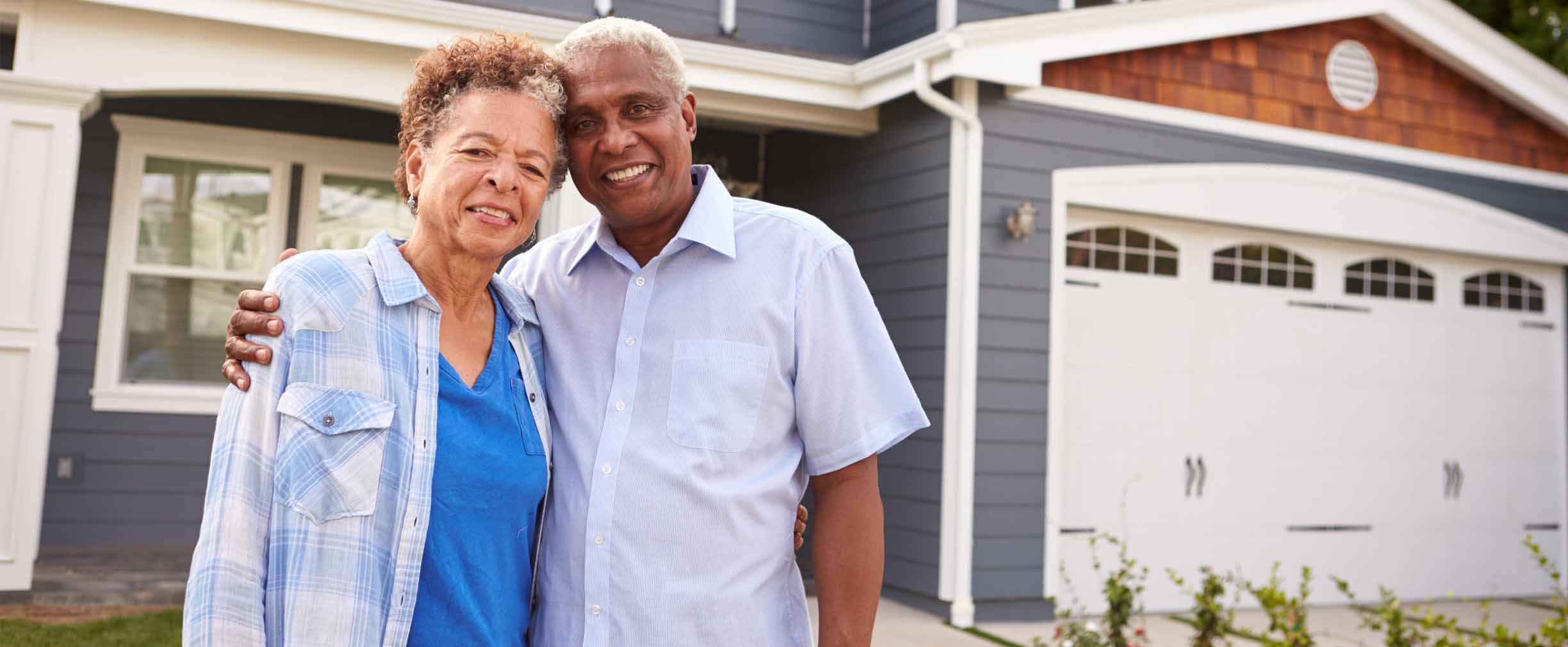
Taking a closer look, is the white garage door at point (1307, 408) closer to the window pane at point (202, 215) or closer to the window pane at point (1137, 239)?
the window pane at point (1137, 239)

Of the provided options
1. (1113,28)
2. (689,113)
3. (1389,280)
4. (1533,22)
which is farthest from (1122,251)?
(1533,22)

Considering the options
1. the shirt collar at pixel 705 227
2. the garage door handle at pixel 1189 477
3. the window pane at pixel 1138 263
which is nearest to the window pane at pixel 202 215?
the window pane at pixel 1138 263

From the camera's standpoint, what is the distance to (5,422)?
5133 mm

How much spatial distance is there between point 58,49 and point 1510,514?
8.54 metres

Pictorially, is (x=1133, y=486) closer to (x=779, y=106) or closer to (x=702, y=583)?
(x=779, y=106)

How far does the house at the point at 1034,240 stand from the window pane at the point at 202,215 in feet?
0.06

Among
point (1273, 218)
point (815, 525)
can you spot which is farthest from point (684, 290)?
point (1273, 218)

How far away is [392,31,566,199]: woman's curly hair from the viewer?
1808 mm

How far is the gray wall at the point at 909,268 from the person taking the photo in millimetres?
6129

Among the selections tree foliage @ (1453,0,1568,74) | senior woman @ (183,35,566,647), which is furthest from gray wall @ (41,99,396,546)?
tree foliage @ (1453,0,1568,74)

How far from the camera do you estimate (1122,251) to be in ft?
21.7

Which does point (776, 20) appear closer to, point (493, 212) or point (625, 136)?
point (625, 136)

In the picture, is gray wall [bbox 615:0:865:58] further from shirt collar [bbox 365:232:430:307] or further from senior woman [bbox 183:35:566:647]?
shirt collar [bbox 365:232:430:307]

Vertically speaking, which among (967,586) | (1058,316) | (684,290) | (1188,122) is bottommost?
(967,586)
